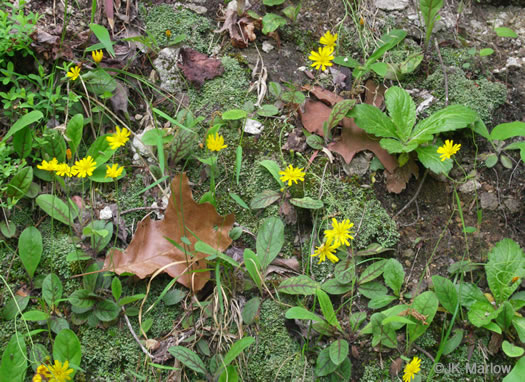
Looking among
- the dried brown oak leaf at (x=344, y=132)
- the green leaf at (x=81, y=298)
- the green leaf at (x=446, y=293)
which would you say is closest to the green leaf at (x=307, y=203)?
the dried brown oak leaf at (x=344, y=132)

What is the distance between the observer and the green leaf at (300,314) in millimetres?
1972

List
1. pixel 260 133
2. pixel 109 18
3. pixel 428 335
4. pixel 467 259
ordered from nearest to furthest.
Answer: pixel 428 335
pixel 467 259
pixel 260 133
pixel 109 18

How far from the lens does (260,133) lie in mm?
2576

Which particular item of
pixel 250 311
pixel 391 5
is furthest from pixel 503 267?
pixel 391 5

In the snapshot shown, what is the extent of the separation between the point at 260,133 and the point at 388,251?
911mm

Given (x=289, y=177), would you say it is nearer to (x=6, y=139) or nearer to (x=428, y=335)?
(x=428, y=335)

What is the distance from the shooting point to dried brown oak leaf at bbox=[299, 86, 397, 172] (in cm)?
247

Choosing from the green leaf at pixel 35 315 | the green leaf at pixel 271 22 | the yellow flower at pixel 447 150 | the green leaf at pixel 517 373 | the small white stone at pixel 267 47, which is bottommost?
the green leaf at pixel 517 373

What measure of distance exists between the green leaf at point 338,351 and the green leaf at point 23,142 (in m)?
1.72

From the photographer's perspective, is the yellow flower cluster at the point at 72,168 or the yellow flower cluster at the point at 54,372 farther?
the yellow flower cluster at the point at 72,168

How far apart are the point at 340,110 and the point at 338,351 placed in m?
1.20

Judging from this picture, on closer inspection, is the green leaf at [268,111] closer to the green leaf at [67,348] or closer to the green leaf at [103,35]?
the green leaf at [103,35]

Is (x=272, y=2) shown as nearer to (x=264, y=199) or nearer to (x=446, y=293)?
(x=264, y=199)

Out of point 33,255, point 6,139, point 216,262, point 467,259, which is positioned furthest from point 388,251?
point 6,139
